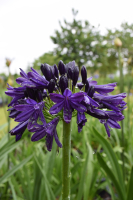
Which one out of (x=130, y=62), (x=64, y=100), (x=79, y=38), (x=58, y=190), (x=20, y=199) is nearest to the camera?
(x=64, y=100)

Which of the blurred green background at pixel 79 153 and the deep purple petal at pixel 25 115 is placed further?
the blurred green background at pixel 79 153

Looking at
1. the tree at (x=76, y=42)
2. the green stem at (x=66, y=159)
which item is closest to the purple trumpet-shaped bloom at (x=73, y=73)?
the green stem at (x=66, y=159)

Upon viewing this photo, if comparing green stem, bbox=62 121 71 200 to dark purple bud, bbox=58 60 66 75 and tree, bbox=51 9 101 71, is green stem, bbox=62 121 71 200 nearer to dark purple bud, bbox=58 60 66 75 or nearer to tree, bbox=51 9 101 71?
dark purple bud, bbox=58 60 66 75

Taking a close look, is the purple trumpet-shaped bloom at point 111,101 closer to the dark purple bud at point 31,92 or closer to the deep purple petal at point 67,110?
the deep purple petal at point 67,110

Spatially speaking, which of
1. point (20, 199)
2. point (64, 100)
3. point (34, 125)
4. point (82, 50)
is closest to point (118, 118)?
point (64, 100)

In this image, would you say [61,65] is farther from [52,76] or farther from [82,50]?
[82,50]

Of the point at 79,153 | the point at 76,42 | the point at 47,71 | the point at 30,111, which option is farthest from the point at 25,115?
the point at 76,42
